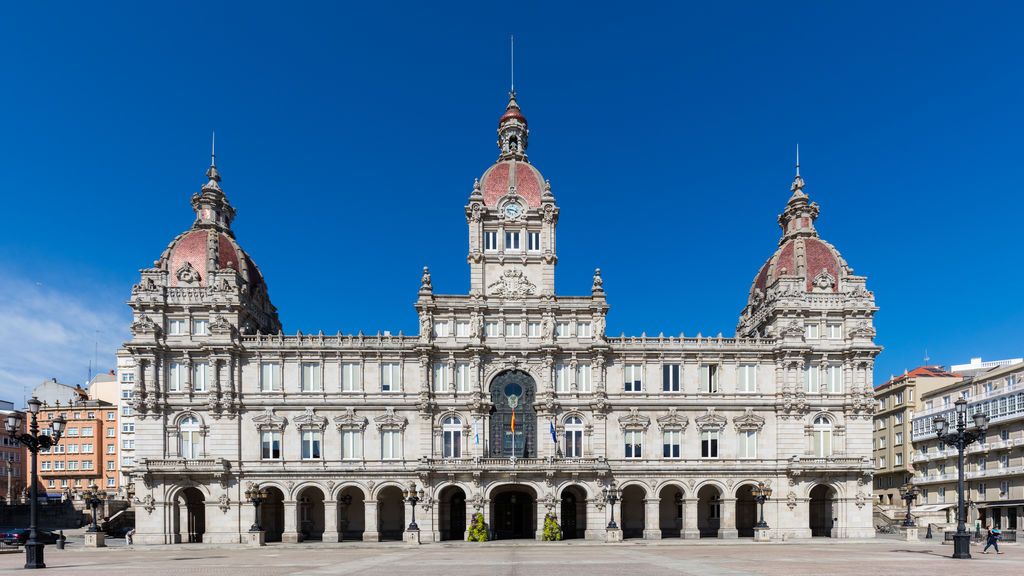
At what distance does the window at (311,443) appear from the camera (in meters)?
69.9

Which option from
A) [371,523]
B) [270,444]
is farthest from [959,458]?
[270,444]

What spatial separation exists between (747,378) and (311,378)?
4054 cm

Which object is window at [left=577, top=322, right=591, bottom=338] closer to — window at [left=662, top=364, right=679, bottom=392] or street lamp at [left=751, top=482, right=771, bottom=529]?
window at [left=662, top=364, right=679, bottom=392]

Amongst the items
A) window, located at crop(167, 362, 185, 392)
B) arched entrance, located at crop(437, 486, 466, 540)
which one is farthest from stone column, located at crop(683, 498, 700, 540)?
window, located at crop(167, 362, 185, 392)

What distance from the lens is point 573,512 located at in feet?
237

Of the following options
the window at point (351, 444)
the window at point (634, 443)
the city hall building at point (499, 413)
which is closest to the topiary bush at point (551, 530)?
the city hall building at point (499, 413)

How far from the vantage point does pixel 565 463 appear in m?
68.2

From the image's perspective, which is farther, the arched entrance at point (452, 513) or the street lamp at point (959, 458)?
the arched entrance at point (452, 513)

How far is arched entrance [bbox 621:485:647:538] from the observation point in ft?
236

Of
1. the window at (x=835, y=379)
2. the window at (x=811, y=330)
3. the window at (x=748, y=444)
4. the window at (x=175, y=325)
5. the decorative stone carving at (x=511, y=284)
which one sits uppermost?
the decorative stone carving at (x=511, y=284)

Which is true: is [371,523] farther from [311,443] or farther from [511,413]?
[511,413]

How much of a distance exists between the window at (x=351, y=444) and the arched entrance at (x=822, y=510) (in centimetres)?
4268

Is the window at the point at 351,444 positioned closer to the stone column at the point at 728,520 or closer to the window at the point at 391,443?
the window at the point at 391,443

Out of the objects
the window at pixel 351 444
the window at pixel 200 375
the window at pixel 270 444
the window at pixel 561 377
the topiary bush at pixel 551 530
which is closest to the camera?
the topiary bush at pixel 551 530
